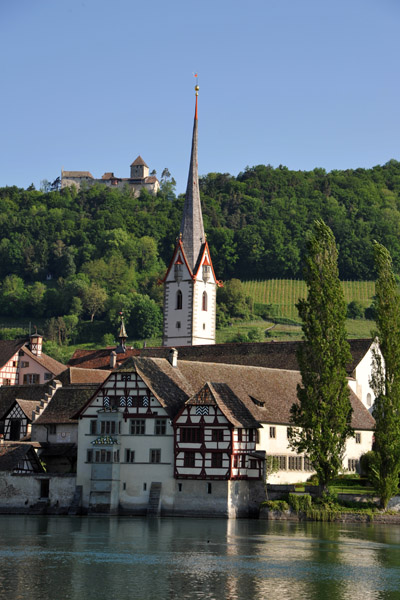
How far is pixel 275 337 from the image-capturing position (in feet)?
569

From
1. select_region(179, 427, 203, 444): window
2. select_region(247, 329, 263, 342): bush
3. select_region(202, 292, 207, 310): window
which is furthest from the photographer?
select_region(247, 329, 263, 342): bush

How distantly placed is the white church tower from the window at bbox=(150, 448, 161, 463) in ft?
124

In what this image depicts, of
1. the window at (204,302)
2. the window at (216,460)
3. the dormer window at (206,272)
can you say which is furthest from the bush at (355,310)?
the window at (216,460)

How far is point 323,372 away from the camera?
240ft

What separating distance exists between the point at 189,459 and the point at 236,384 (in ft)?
31.4

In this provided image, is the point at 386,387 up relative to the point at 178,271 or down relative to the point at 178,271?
down

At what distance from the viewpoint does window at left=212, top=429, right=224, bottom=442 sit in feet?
239

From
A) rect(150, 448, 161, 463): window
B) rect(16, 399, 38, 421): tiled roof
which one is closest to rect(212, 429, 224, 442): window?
rect(150, 448, 161, 463): window

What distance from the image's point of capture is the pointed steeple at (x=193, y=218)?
114438 millimetres

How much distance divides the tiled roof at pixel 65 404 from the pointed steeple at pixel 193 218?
33.3 m

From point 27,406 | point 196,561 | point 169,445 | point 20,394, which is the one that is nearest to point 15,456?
point 27,406

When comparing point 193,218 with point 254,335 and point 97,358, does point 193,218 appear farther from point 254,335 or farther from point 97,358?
point 254,335

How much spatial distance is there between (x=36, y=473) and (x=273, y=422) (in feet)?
55.4

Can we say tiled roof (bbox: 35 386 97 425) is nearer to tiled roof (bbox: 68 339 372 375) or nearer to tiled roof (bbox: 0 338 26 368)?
tiled roof (bbox: 68 339 372 375)
